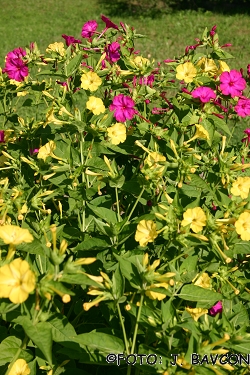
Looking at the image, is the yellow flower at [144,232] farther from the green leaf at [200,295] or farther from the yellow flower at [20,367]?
the yellow flower at [20,367]

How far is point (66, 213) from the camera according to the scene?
1.85 meters

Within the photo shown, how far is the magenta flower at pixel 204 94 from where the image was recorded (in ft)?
5.60

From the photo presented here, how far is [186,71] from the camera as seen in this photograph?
182 cm

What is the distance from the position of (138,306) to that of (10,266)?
395 millimetres

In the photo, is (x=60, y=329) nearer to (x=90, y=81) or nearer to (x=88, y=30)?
(x=90, y=81)

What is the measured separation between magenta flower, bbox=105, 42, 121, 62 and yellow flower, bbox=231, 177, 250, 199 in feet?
2.76

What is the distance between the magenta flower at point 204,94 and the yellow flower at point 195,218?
1.69ft

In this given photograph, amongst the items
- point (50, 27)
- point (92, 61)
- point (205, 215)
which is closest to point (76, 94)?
point (92, 61)

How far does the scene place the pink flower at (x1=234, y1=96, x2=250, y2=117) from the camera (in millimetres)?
1960

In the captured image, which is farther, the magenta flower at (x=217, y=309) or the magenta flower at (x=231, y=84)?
the magenta flower at (x=231, y=84)

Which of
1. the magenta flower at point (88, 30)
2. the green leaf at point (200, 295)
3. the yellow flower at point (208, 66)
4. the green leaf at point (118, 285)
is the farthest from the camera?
the magenta flower at point (88, 30)

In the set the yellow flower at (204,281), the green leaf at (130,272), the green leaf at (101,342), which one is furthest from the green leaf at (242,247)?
the green leaf at (101,342)

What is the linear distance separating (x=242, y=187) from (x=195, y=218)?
0.85ft

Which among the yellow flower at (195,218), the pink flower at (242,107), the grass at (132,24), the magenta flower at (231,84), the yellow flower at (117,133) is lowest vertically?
the grass at (132,24)
